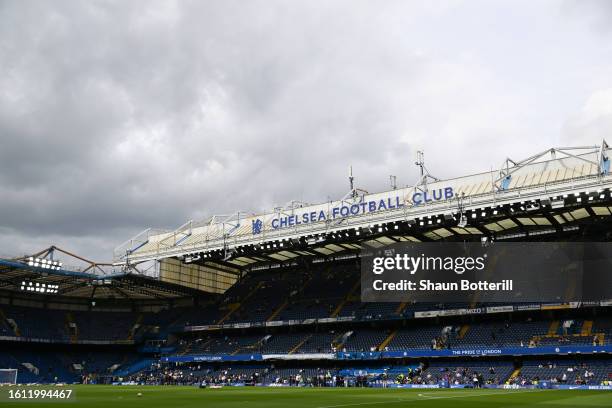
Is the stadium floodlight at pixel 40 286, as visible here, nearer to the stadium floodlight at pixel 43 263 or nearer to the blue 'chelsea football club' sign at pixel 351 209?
the stadium floodlight at pixel 43 263

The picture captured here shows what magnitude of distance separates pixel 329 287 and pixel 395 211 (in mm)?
24641

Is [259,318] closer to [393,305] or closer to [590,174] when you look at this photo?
[393,305]

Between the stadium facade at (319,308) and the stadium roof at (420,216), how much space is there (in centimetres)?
17

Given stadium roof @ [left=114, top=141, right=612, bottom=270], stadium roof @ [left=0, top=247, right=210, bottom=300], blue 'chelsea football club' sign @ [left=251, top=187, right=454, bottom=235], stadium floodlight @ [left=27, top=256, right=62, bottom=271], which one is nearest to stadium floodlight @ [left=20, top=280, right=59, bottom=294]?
stadium roof @ [left=0, top=247, right=210, bottom=300]

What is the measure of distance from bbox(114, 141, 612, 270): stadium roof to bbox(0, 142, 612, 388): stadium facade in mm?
173

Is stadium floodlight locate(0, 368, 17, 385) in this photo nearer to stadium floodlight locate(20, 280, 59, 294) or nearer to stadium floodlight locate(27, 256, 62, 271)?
stadium floodlight locate(27, 256, 62, 271)

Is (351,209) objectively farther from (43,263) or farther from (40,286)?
(40,286)

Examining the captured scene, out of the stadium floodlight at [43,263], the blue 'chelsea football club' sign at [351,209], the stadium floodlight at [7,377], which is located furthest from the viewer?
the stadium floodlight at [43,263]

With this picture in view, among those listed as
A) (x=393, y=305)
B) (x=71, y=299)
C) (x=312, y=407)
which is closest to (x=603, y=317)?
(x=393, y=305)

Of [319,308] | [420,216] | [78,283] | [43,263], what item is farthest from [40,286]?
[420,216]

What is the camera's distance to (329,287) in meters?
78.9

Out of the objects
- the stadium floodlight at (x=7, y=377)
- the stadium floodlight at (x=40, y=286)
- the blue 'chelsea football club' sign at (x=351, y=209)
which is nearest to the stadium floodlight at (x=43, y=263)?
the stadium floodlight at (x=40, y=286)

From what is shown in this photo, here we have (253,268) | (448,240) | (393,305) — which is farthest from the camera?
(253,268)

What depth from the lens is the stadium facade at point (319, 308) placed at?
54500mm
